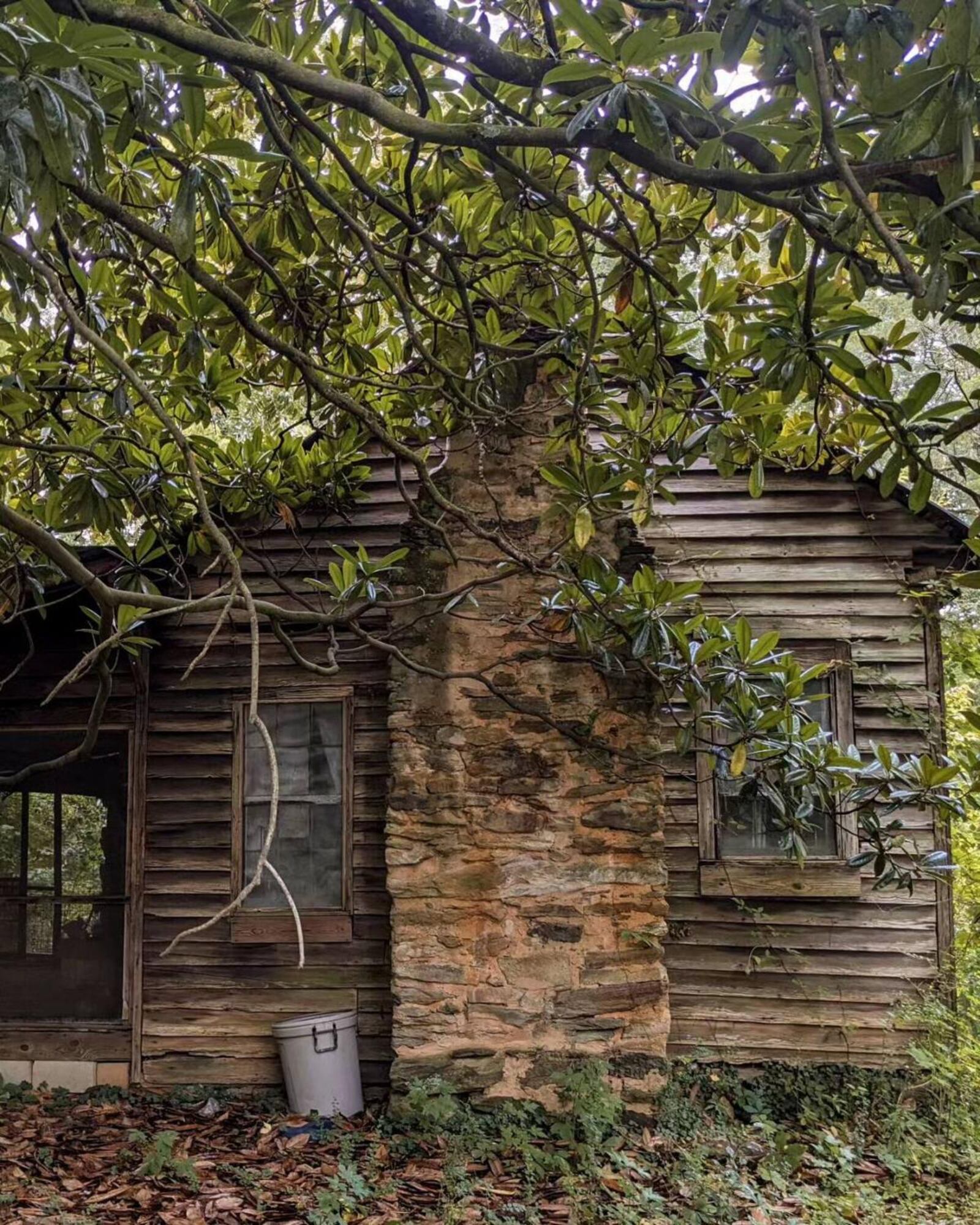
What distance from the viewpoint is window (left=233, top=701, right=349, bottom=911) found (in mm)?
5383

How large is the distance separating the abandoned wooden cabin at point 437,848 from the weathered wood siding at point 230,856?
0.05 ft

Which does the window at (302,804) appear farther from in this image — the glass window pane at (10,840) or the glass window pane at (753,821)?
the glass window pane at (753,821)

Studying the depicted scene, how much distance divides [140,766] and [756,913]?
357 centimetres

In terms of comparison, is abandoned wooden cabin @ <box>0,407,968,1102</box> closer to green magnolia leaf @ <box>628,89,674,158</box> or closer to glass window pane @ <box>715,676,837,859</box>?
glass window pane @ <box>715,676,837,859</box>

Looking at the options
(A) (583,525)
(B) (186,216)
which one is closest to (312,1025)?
(A) (583,525)

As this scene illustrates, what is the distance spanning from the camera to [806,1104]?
4789 millimetres

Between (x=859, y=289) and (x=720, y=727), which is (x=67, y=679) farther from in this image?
(x=720, y=727)

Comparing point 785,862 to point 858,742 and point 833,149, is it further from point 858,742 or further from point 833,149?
point 833,149

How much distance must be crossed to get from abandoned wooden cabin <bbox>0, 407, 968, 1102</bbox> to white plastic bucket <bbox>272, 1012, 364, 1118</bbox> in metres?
0.25

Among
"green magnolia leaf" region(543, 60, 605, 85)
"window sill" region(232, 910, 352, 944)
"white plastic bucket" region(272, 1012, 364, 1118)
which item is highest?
"green magnolia leaf" region(543, 60, 605, 85)

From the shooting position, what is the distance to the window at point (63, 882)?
550 centimetres

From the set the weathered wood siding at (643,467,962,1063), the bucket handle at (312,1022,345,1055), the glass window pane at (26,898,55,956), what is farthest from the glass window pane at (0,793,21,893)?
the weathered wood siding at (643,467,962,1063)

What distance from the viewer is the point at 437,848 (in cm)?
468

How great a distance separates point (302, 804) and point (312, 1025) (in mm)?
1180
